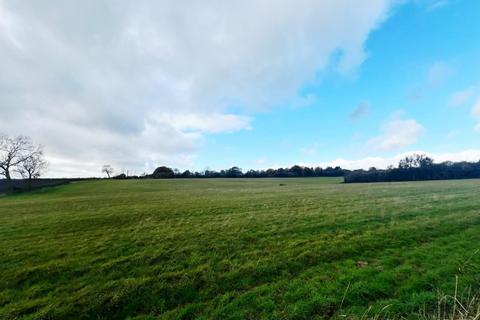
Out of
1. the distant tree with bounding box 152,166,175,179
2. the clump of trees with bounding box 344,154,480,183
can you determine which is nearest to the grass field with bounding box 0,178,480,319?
the clump of trees with bounding box 344,154,480,183

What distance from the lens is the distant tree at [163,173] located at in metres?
106

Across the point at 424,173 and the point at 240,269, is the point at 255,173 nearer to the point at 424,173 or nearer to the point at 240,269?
the point at 424,173

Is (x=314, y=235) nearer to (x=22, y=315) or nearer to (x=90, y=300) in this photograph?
(x=90, y=300)

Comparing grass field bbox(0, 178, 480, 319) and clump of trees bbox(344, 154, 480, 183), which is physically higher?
clump of trees bbox(344, 154, 480, 183)

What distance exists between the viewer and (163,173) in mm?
108625

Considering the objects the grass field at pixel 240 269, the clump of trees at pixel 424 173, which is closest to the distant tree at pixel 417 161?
the clump of trees at pixel 424 173

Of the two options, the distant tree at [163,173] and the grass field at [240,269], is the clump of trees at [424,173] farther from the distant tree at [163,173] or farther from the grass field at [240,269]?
the distant tree at [163,173]

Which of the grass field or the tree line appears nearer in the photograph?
the grass field

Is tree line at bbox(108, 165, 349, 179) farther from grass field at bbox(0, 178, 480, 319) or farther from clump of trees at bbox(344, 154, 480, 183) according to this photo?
grass field at bbox(0, 178, 480, 319)

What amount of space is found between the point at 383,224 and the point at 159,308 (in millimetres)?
10230

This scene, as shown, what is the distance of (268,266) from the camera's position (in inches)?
254

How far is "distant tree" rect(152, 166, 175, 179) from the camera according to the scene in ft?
347

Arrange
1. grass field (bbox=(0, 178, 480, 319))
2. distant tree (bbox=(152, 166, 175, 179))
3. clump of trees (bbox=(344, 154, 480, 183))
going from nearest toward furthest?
grass field (bbox=(0, 178, 480, 319)), clump of trees (bbox=(344, 154, 480, 183)), distant tree (bbox=(152, 166, 175, 179))

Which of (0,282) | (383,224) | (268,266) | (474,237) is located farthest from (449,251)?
(0,282)
